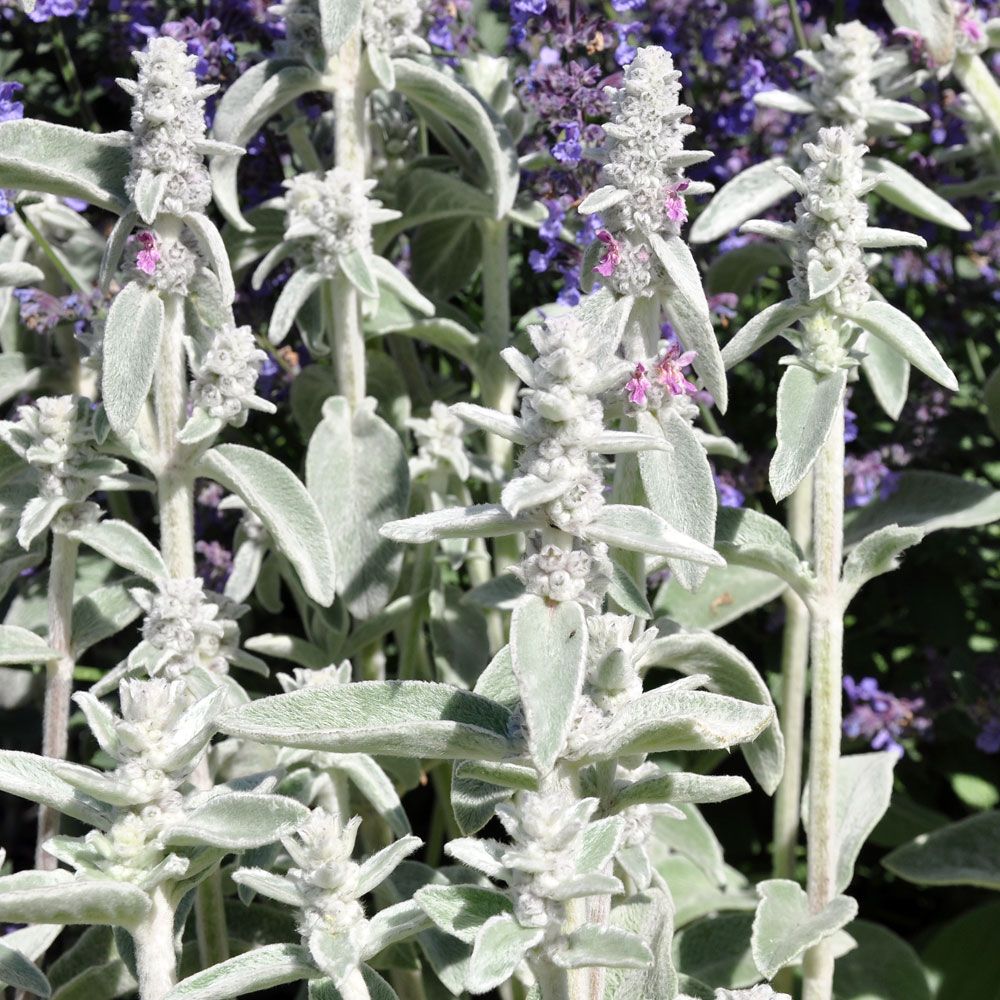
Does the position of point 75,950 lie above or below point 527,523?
below

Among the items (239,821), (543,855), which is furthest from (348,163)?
(543,855)

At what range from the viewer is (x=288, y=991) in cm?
242

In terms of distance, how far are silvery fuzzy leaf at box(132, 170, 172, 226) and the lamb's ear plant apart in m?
0.75

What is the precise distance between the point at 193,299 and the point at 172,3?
101 centimetres

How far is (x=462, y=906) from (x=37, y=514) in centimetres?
70

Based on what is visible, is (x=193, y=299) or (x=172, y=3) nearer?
(x=193, y=299)

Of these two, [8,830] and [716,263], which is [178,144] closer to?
[716,263]

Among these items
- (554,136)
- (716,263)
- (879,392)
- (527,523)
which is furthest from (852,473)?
(527,523)

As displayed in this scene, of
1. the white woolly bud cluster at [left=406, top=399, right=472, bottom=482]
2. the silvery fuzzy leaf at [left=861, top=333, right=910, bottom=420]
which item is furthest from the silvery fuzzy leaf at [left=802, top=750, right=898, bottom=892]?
the white woolly bud cluster at [left=406, top=399, right=472, bottom=482]

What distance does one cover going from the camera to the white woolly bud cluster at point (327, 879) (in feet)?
3.86

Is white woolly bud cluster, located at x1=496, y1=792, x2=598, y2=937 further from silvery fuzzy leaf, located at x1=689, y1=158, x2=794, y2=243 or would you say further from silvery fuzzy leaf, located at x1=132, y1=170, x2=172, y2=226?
silvery fuzzy leaf, located at x1=689, y1=158, x2=794, y2=243

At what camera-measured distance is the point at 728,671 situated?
1.66 metres

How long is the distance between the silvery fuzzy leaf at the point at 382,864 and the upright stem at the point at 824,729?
66 cm

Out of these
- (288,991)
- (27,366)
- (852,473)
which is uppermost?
(27,366)
